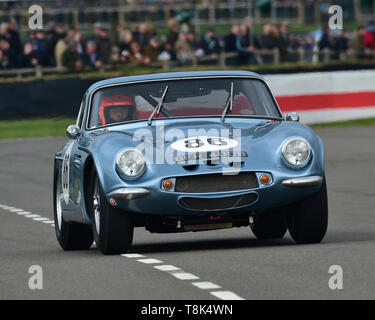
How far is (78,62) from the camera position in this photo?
28203 mm

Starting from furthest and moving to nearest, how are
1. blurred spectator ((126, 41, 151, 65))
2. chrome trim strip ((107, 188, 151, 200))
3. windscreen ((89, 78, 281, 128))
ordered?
blurred spectator ((126, 41, 151, 65)) → windscreen ((89, 78, 281, 128)) → chrome trim strip ((107, 188, 151, 200))

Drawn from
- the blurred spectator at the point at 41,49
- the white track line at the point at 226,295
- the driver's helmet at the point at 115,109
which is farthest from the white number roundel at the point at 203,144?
the blurred spectator at the point at 41,49

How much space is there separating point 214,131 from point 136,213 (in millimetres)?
883

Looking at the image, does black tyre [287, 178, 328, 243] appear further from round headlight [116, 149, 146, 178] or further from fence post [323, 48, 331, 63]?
fence post [323, 48, 331, 63]

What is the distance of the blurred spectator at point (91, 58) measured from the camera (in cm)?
2908

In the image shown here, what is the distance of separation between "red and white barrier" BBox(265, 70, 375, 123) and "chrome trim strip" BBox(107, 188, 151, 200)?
1662 centimetres

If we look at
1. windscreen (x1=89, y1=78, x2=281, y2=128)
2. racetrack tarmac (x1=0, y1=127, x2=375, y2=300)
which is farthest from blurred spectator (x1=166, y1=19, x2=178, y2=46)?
windscreen (x1=89, y1=78, x2=281, y2=128)

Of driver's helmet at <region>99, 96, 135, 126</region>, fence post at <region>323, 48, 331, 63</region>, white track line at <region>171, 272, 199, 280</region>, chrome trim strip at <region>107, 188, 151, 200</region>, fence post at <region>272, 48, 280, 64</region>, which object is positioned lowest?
fence post at <region>323, 48, 331, 63</region>

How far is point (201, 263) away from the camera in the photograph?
9125 mm

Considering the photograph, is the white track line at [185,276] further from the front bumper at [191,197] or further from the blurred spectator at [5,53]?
the blurred spectator at [5,53]

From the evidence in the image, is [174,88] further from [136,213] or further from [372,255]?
[372,255]

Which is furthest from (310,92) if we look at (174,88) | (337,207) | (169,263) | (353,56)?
(169,263)

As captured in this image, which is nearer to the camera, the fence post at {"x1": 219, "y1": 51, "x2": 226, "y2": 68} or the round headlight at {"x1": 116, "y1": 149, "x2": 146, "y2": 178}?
the round headlight at {"x1": 116, "y1": 149, "x2": 146, "y2": 178}

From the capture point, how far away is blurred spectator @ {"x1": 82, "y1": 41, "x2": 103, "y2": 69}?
29.1m
